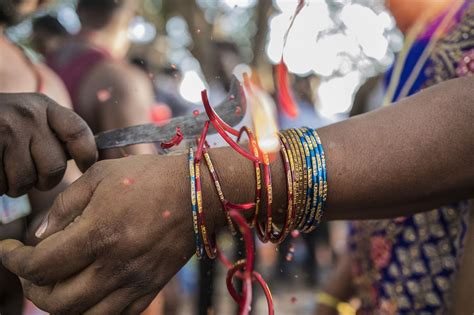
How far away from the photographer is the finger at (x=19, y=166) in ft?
3.74

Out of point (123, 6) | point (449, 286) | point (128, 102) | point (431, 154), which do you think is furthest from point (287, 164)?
point (123, 6)

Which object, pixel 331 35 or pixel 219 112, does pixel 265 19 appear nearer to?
pixel 331 35

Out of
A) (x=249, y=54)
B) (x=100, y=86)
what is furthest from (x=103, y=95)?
(x=249, y=54)

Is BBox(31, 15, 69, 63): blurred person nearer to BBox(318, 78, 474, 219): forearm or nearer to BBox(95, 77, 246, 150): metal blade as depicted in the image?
BBox(95, 77, 246, 150): metal blade

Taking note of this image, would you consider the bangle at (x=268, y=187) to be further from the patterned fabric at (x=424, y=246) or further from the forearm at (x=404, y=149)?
the patterned fabric at (x=424, y=246)

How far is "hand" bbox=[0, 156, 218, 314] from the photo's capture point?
960mm

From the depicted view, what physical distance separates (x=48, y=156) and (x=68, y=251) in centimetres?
29

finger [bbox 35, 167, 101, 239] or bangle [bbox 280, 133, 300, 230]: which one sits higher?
bangle [bbox 280, 133, 300, 230]

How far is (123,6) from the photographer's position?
3.73 m

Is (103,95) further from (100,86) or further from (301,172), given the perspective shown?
(301,172)

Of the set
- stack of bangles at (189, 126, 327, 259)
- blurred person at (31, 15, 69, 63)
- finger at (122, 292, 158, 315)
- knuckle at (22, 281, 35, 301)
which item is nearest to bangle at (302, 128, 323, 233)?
stack of bangles at (189, 126, 327, 259)

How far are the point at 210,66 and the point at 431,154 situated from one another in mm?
3469

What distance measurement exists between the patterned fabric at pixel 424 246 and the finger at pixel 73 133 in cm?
97

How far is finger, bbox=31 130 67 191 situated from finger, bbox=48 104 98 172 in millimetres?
21
